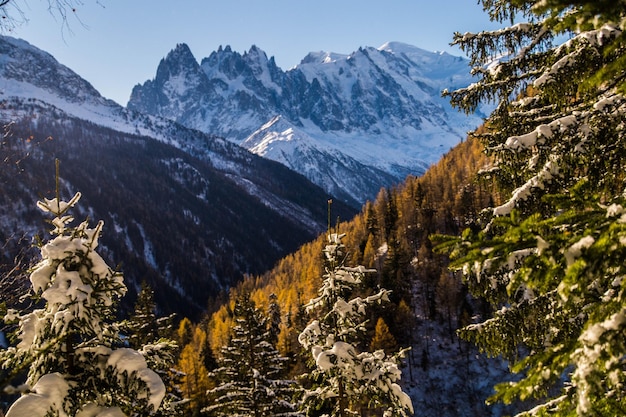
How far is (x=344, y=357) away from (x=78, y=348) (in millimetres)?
5380

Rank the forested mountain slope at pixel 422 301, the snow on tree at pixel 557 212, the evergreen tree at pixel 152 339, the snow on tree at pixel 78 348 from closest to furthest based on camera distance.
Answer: the snow on tree at pixel 557 212 → the snow on tree at pixel 78 348 → the evergreen tree at pixel 152 339 → the forested mountain slope at pixel 422 301

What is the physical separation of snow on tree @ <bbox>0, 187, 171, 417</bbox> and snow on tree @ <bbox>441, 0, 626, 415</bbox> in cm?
497

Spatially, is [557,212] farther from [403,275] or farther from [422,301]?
[422,301]

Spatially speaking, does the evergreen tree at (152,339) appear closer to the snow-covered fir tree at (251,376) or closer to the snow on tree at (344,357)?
→ the snow-covered fir tree at (251,376)

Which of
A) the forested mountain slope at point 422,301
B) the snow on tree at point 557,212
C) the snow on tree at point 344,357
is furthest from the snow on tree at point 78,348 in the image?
the forested mountain slope at point 422,301

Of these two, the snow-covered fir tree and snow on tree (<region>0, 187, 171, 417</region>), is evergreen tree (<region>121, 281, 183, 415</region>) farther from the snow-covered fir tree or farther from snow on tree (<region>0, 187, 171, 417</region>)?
the snow-covered fir tree

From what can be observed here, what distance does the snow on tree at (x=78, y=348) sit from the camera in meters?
5.55

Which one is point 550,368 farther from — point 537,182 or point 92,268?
point 92,268

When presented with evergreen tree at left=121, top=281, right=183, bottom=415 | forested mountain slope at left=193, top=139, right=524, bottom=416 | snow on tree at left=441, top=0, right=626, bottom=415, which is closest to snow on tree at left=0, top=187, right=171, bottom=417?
evergreen tree at left=121, top=281, right=183, bottom=415

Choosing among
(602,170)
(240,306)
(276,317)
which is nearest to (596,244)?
(602,170)

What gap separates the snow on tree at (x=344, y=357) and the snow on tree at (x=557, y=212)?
3.76 meters

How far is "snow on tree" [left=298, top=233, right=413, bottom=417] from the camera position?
925 cm

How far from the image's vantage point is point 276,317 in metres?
62.6

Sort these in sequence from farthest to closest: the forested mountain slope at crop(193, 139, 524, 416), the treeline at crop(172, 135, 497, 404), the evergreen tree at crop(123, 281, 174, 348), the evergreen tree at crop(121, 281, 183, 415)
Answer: the treeline at crop(172, 135, 497, 404), the forested mountain slope at crop(193, 139, 524, 416), the evergreen tree at crop(123, 281, 174, 348), the evergreen tree at crop(121, 281, 183, 415)
